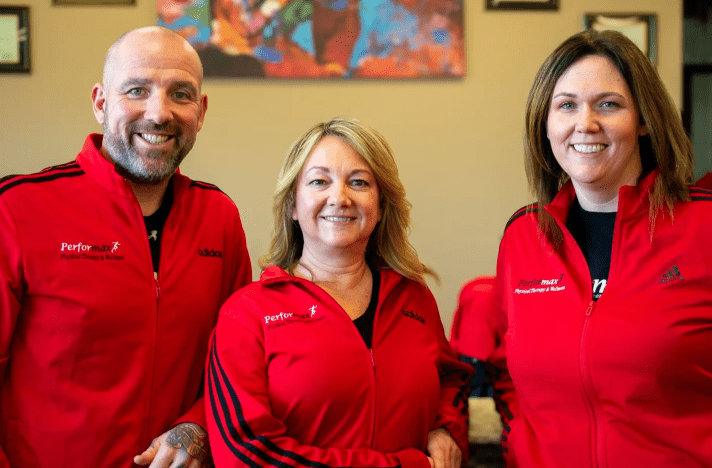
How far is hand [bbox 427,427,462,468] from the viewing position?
5.27ft

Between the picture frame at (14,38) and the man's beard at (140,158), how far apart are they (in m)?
2.50

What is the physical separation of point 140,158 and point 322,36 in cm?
239

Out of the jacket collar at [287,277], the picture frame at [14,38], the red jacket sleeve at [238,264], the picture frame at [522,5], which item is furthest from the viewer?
the picture frame at [522,5]

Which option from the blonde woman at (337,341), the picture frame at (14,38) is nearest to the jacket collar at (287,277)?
the blonde woman at (337,341)

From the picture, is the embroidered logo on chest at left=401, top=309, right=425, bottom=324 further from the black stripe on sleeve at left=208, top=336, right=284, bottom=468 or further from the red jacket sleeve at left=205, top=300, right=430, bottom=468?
the black stripe on sleeve at left=208, top=336, right=284, bottom=468

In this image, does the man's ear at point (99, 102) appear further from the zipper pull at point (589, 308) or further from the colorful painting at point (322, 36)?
the colorful painting at point (322, 36)

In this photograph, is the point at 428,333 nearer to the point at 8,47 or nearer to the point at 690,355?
the point at 690,355

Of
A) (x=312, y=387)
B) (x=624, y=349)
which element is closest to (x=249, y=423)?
(x=312, y=387)

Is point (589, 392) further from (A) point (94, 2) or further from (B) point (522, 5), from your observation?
(A) point (94, 2)

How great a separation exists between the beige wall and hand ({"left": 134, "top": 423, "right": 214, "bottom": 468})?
238cm

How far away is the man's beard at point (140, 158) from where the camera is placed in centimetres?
172

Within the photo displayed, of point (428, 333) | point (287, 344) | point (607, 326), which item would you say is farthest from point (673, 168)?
point (287, 344)

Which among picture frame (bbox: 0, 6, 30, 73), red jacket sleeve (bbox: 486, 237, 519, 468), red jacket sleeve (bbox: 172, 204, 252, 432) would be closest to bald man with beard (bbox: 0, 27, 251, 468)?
red jacket sleeve (bbox: 172, 204, 252, 432)

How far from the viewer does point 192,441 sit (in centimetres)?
157
